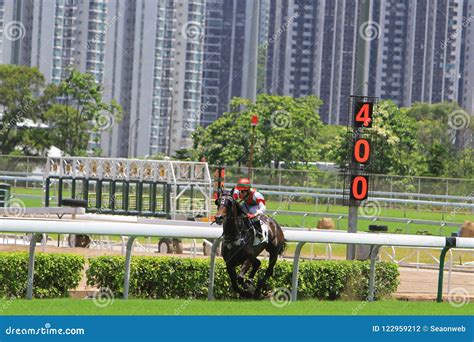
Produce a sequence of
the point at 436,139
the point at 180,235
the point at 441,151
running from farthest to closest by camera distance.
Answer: the point at 436,139 < the point at 441,151 < the point at 180,235

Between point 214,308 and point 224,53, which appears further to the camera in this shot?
point 224,53

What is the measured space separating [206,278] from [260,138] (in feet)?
167

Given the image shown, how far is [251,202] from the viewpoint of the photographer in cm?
1392

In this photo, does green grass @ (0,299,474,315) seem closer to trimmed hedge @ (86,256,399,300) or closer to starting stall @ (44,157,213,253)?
trimmed hedge @ (86,256,399,300)

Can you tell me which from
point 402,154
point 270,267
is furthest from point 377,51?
point 270,267

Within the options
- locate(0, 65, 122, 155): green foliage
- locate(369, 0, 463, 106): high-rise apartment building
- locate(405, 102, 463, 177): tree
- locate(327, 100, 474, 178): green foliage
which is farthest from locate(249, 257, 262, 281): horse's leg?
locate(369, 0, 463, 106): high-rise apartment building

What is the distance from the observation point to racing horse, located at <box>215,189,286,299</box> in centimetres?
1306

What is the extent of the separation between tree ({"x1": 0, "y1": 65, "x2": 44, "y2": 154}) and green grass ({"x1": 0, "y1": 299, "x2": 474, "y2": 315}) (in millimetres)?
57396

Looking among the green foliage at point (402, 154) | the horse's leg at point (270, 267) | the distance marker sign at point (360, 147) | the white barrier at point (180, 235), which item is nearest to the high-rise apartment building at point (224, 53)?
the green foliage at point (402, 154)

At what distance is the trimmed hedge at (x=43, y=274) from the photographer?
1221cm

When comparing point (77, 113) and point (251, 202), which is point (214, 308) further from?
point (77, 113)

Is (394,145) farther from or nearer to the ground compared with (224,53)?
nearer to the ground
